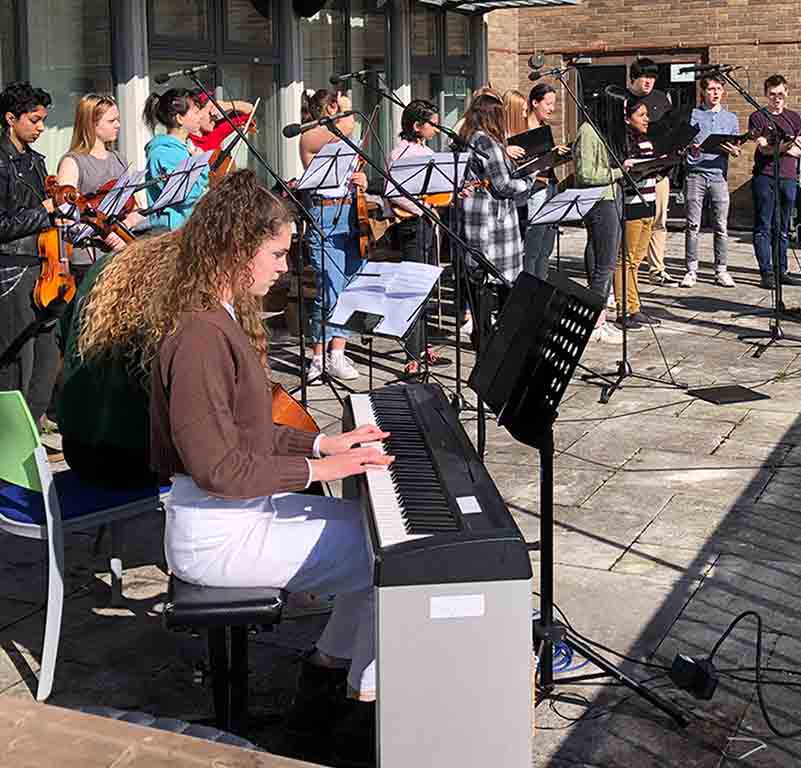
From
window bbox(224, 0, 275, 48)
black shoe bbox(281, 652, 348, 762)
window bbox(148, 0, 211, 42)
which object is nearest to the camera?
black shoe bbox(281, 652, 348, 762)

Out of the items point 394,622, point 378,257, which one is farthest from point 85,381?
point 378,257

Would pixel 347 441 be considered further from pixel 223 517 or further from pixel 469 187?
pixel 469 187

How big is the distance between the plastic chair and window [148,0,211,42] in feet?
20.7

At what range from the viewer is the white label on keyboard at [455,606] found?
287cm

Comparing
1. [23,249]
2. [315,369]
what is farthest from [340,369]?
[23,249]

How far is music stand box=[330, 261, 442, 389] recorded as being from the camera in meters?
6.02

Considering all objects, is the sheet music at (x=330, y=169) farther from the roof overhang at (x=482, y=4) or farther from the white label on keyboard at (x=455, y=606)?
the roof overhang at (x=482, y=4)

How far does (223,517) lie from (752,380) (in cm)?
539

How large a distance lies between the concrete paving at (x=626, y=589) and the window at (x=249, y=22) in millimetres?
4160

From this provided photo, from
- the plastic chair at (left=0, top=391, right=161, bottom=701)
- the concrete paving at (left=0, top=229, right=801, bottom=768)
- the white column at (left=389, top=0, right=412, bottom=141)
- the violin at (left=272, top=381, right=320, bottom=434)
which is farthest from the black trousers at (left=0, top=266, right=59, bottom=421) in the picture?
the white column at (left=389, top=0, right=412, bottom=141)

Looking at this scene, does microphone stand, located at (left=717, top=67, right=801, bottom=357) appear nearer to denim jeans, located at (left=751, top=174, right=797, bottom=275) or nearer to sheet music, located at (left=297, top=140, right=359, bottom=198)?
denim jeans, located at (left=751, top=174, right=797, bottom=275)

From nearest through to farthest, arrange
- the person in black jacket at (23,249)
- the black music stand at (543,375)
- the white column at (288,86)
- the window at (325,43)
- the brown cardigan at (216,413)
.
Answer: the brown cardigan at (216,413) → the black music stand at (543,375) → the person in black jacket at (23,249) → the white column at (288,86) → the window at (325,43)

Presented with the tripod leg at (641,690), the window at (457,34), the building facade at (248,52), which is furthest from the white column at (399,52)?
the tripod leg at (641,690)

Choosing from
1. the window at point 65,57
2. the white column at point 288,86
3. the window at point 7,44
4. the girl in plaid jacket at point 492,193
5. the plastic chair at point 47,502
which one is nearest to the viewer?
the plastic chair at point 47,502
